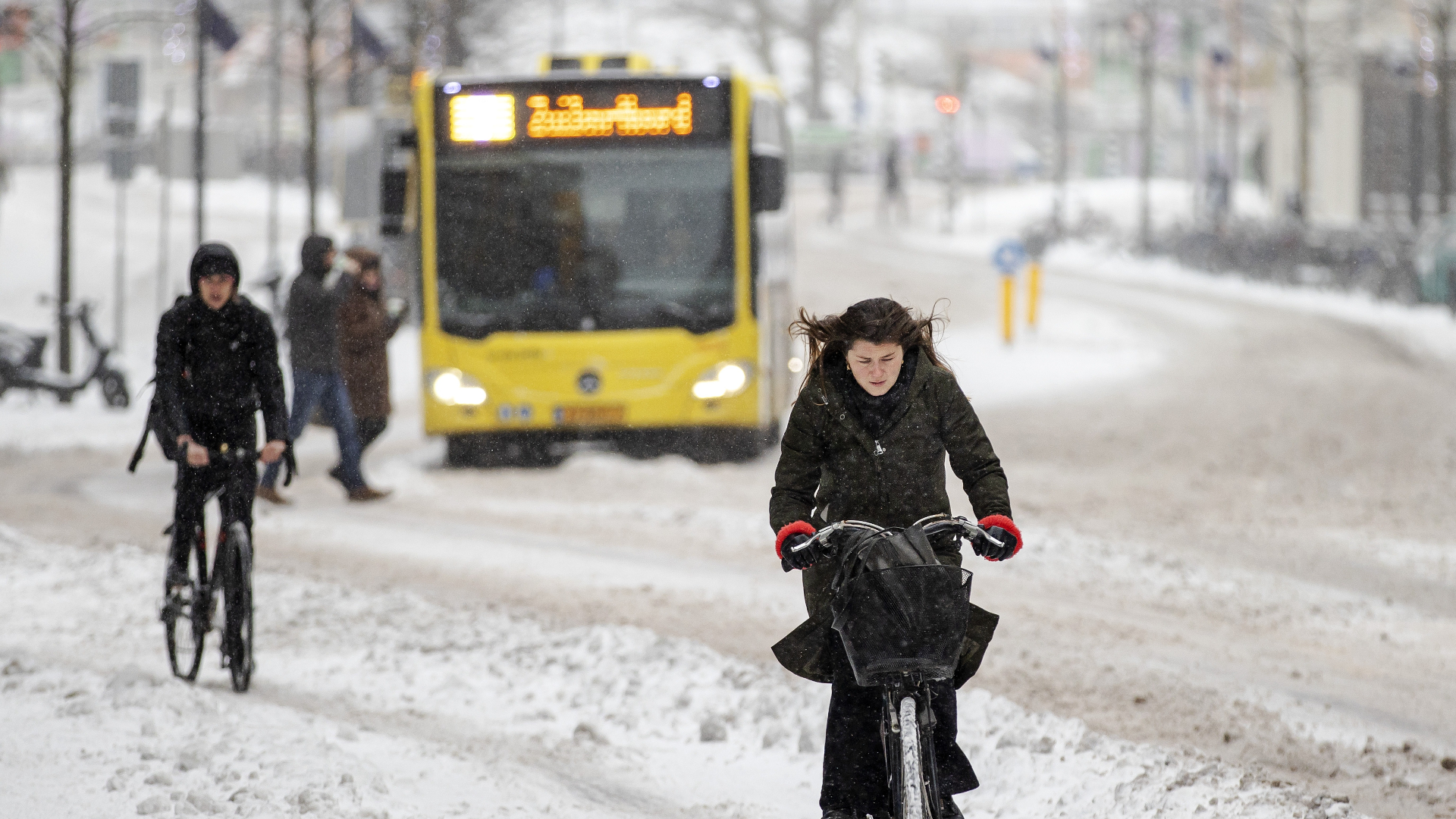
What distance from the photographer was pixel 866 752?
4.38 metres

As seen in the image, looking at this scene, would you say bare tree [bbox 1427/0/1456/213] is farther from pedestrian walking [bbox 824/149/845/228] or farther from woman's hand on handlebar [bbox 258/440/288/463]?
woman's hand on handlebar [bbox 258/440/288/463]

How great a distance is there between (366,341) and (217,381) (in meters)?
5.73

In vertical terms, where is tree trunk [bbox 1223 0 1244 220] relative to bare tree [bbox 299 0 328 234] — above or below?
above

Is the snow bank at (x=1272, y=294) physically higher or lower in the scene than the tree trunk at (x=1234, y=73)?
lower

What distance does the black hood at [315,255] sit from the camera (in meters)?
11.3

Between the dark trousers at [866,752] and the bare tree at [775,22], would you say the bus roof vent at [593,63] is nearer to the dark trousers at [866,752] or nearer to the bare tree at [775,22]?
the dark trousers at [866,752]

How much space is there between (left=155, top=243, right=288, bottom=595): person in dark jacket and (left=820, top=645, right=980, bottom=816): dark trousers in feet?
8.80

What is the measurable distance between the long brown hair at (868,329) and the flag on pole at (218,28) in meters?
18.3

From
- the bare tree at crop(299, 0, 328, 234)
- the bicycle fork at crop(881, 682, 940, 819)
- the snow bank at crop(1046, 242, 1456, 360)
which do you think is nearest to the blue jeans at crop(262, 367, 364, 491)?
the bicycle fork at crop(881, 682, 940, 819)

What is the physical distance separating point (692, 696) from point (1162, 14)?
43.7 m

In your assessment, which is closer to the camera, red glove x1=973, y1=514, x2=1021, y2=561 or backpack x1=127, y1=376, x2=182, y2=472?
red glove x1=973, y1=514, x2=1021, y2=561

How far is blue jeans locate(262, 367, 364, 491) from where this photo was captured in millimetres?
11633

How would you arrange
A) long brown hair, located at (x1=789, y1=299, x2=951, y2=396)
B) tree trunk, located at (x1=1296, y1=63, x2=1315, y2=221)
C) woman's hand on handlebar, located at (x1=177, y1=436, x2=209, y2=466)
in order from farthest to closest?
tree trunk, located at (x1=1296, y1=63, x2=1315, y2=221), woman's hand on handlebar, located at (x1=177, y1=436, x2=209, y2=466), long brown hair, located at (x1=789, y1=299, x2=951, y2=396)

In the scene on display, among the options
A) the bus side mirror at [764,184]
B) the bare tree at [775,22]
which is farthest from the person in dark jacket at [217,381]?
the bare tree at [775,22]
